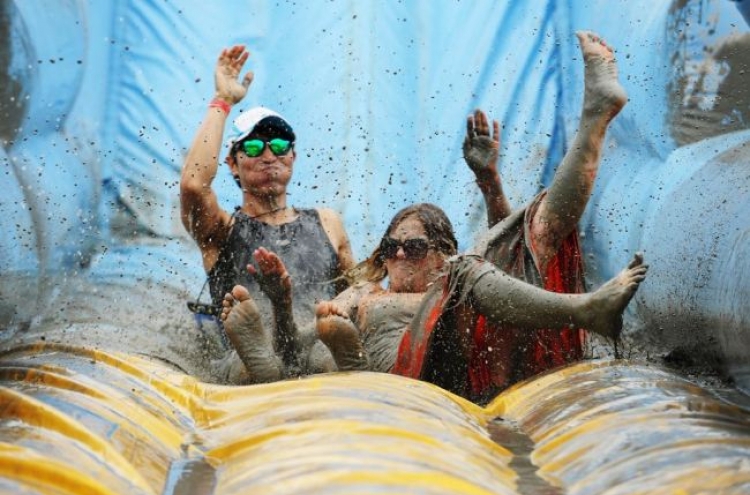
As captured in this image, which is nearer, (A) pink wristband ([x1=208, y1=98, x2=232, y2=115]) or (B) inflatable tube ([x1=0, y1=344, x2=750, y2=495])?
(B) inflatable tube ([x1=0, y1=344, x2=750, y2=495])

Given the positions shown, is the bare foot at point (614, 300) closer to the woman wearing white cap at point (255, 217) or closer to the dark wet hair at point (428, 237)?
the dark wet hair at point (428, 237)

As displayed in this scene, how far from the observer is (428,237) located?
2.60 meters

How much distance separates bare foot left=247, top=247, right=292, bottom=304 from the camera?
2367 mm

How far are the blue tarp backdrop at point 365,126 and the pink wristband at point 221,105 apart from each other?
7.9 inches

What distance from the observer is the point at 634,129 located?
2.70m

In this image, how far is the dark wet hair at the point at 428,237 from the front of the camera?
8.52 ft

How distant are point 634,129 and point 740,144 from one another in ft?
1.19

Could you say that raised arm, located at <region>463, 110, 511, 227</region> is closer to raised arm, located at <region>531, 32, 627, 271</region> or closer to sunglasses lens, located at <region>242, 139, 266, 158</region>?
raised arm, located at <region>531, 32, 627, 271</region>

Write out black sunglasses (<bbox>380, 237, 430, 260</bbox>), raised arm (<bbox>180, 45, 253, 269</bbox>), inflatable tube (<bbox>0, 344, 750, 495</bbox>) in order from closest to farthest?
inflatable tube (<bbox>0, 344, 750, 495</bbox>)
black sunglasses (<bbox>380, 237, 430, 260</bbox>)
raised arm (<bbox>180, 45, 253, 269</bbox>)

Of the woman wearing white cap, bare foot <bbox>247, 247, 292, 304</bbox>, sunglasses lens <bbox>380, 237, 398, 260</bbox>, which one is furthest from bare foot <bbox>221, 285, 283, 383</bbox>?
sunglasses lens <bbox>380, 237, 398, 260</bbox>

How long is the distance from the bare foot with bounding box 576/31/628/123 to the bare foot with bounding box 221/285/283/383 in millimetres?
711

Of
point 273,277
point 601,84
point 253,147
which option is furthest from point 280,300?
point 601,84

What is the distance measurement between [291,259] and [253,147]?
0.27 meters

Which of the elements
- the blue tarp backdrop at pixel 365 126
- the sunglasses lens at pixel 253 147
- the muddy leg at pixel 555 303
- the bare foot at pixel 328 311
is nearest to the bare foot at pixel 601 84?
the blue tarp backdrop at pixel 365 126
